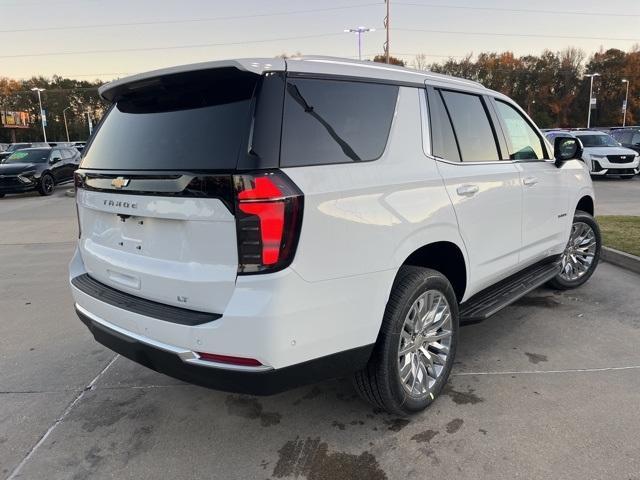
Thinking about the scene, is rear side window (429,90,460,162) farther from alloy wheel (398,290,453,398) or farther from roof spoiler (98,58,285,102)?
roof spoiler (98,58,285,102)

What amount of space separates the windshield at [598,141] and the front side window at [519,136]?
15.9 metres

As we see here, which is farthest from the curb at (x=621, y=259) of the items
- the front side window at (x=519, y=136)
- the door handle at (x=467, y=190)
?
the door handle at (x=467, y=190)

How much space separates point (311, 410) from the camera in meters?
3.09

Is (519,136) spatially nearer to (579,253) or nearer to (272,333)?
(579,253)

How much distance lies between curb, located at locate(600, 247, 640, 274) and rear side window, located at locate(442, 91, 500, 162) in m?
3.27

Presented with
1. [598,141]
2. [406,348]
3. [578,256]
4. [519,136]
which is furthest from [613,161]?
[406,348]

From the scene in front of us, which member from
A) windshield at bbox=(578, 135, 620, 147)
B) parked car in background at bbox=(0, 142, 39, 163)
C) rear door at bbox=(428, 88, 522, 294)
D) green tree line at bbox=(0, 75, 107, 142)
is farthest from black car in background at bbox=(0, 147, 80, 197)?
green tree line at bbox=(0, 75, 107, 142)

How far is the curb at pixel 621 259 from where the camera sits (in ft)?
19.2

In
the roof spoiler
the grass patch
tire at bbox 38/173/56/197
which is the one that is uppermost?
the roof spoiler

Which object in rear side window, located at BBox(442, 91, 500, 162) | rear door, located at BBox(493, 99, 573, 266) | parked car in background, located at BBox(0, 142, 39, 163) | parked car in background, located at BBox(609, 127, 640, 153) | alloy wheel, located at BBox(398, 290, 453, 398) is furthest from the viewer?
parked car in background, located at BBox(0, 142, 39, 163)

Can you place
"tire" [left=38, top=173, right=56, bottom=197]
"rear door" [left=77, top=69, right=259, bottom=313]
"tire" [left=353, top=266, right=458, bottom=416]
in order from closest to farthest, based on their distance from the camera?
"rear door" [left=77, top=69, right=259, bottom=313]
"tire" [left=353, top=266, right=458, bottom=416]
"tire" [left=38, top=173, right=56, bottom=197]

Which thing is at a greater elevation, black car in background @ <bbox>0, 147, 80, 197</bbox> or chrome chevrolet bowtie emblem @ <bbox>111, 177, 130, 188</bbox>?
chrome chevrolet bowtie emblem @ <bbox>111, 177, 130, 188</bbox>

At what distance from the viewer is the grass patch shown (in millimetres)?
6506

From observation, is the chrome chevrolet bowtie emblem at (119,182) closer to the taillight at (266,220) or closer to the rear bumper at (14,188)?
the taillight at (266,220)
